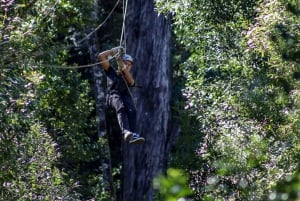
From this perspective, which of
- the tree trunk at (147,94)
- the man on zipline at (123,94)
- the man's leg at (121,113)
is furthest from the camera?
the tree trunk at (147,94)

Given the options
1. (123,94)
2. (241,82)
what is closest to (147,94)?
(123,94)

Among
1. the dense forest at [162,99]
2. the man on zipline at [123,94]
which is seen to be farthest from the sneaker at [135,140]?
the dense forest at [162,99]

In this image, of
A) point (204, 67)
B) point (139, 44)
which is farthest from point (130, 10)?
point (204, 67)

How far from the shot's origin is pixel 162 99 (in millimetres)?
16609

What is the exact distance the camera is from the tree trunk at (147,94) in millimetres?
16266

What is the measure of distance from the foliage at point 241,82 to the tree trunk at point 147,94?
2.78 meters

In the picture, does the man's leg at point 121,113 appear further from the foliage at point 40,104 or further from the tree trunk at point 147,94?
the tree trunk at point 147,94

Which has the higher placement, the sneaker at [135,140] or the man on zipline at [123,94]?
the man on zipline at [123,94]

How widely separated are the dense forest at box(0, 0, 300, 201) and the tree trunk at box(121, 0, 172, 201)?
19 mm

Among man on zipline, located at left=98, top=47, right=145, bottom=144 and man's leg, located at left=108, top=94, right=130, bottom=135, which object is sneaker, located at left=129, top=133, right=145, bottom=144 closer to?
man on zipline, located at left=98, top=47, right=145, bottom=144

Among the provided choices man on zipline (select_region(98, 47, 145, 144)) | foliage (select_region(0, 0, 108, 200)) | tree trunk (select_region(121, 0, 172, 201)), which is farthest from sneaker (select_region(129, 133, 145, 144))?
tree trunk (select_region(121, 0, 172, 201))

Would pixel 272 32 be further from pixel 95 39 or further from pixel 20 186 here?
pixel 95 39

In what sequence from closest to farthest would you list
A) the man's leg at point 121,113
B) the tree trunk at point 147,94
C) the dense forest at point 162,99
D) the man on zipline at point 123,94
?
the dense forest at point 162,99, the man on zipline at point 123,94, the man's leg at point 121,113, the tree trunk at point 147,94

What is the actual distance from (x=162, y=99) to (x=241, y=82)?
5810mm
